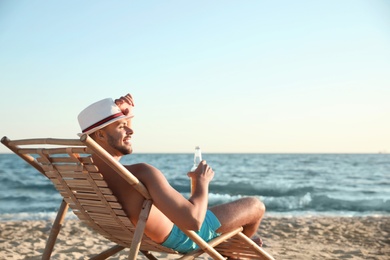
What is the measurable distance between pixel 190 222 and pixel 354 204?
13.1 meters

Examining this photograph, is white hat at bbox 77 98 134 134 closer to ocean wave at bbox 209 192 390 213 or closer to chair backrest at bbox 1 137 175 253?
chair backrest at bbox 1 137 175 253

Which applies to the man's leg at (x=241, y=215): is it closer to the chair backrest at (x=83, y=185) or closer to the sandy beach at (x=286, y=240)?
the chair backrest at (x=83, y=185)

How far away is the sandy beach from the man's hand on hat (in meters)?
2.63

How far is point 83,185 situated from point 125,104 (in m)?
0.50

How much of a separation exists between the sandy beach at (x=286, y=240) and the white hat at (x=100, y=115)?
2670mm

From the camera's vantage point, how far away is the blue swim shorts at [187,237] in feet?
9.68

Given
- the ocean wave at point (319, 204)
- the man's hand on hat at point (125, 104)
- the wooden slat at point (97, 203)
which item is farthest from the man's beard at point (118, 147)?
the ocean wave at point (319, 204)

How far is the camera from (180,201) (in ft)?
8.46

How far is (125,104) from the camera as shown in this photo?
2811mm

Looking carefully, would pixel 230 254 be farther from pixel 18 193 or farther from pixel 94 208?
pixel 18 193

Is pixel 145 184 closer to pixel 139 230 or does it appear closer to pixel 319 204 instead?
pixel 139 230

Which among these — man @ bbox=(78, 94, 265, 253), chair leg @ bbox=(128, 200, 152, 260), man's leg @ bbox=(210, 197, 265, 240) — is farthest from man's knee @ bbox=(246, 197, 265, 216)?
chair leg @ bbox=(128, 200, 152, 260)

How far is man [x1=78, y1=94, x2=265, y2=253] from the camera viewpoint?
258 centimetres

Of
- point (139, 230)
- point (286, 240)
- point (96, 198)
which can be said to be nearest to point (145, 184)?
point (139, 230)
